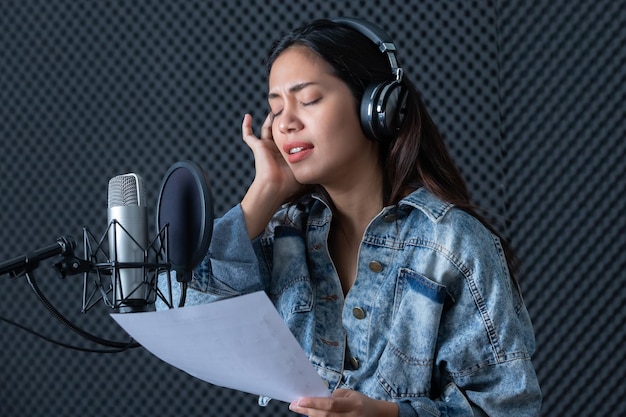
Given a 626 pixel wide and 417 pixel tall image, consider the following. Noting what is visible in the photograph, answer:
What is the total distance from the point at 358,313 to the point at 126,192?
0.36 meters

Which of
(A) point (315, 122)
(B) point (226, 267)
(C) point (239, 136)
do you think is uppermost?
(A) point (315, 122)

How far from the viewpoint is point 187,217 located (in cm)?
89

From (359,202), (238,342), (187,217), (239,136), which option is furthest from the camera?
(239,136)

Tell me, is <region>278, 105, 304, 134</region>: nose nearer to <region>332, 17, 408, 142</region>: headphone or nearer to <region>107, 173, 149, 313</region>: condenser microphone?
<region>332, 17, 408, 142</region>: headphone

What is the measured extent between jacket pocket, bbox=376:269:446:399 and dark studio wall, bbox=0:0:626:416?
971 mm

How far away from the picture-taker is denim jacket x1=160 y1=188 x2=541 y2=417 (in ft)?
3.15

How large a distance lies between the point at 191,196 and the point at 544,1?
1326 millimetres

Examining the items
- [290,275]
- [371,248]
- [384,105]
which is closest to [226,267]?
[290,275]

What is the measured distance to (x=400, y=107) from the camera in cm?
106

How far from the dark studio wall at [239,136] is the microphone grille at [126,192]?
4.05 ft

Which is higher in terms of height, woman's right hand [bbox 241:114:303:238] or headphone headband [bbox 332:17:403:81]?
headphone headband [bbox 332:17:403:81]

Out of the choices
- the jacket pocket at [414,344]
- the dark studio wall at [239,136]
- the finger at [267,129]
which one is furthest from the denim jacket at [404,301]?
the dark studio wall at [239,136]

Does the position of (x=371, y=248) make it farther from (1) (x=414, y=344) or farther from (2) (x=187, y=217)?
(2) (x=187, y=217)

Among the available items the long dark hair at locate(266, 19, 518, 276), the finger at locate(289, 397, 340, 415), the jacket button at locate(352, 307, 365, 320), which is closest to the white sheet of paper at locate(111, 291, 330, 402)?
the finger at locate(289, 397, 340, 415)
